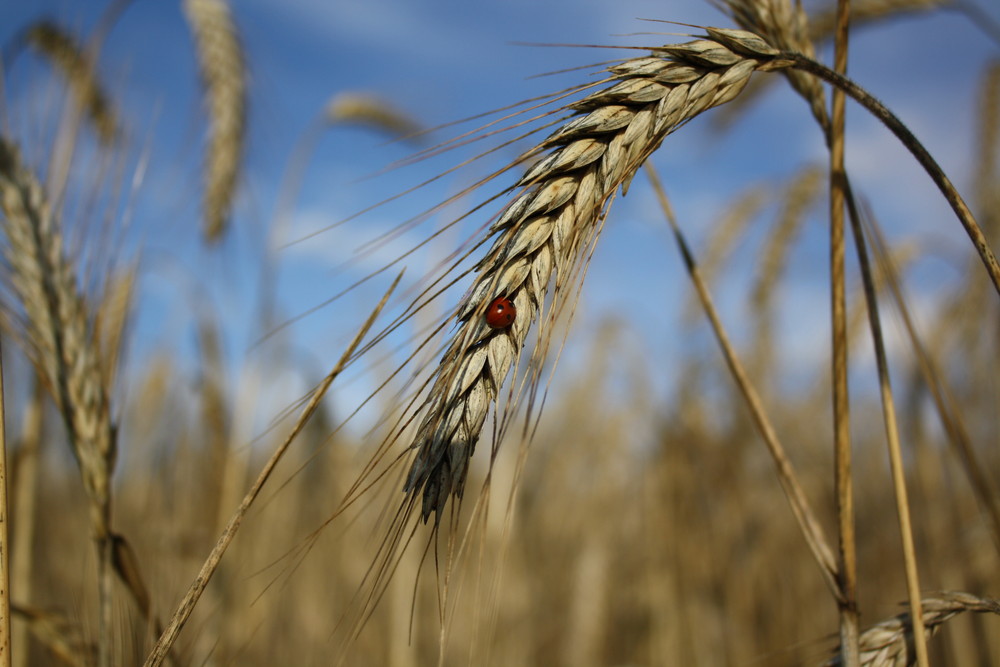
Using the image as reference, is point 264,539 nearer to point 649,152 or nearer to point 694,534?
point 694,534

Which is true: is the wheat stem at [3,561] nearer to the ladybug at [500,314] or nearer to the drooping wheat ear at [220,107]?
the ladybug at [500,314]

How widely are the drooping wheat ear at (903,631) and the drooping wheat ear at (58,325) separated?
1.28 metres

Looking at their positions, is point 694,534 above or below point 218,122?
below

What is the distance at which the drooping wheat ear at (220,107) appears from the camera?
8.64 feet

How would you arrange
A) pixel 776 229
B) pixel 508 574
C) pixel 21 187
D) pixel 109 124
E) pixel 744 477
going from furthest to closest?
pixel 508 574
pixel 744 477
pixel 776 229
pixel 109 124
pixel 21 187

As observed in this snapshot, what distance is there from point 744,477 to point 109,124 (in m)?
3.21

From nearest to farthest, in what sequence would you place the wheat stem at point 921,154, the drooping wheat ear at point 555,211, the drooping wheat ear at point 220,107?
the drooping wheat ear at point 555,211 → the wheat stem at point 921,154 → the drooping wheat ear at point 220,107

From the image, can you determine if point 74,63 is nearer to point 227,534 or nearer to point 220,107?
point 220,107

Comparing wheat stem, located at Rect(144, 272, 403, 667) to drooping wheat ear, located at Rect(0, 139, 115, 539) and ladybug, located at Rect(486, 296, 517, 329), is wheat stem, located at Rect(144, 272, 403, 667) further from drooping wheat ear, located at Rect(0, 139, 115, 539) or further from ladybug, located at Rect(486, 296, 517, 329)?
drooping wheat ear, located at Rect(0, 139, 115, 539)

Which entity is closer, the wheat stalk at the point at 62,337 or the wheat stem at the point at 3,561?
the wheat stem at the point at 3,561

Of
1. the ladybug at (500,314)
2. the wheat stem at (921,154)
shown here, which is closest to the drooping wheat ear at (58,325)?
the ladybug at (500,314)

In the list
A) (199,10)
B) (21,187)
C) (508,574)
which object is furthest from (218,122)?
(508,574)

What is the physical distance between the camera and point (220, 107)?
2.67m

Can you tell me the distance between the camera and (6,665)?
0.75 m
